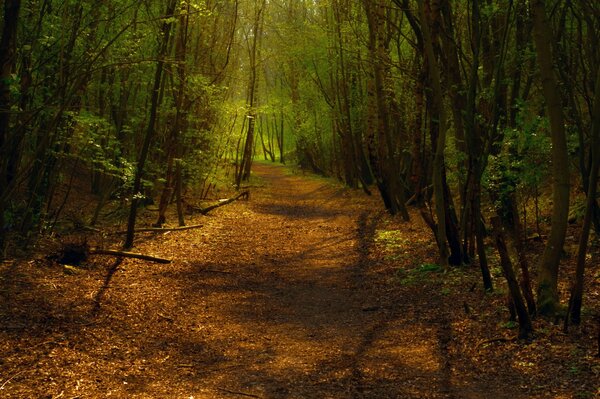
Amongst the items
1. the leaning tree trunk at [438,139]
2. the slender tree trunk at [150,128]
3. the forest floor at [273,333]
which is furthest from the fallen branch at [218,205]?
the leaning tree trunk at [438,139]

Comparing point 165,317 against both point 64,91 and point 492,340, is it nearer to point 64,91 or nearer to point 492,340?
point 64,91

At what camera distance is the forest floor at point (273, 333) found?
5.51 m

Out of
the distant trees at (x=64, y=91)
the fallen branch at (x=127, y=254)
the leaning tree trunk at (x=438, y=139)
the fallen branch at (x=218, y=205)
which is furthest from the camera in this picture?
the fallen branch at (x=218, y=205)

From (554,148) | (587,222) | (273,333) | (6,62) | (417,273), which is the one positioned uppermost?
(6,62)

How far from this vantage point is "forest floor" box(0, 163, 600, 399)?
5.51m

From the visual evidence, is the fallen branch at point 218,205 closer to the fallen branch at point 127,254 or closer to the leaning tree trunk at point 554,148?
the fallen branch at point 127,254

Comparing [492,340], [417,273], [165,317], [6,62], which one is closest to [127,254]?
[165,317]

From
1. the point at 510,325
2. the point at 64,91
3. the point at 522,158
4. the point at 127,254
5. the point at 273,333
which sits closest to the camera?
the point at 510,325

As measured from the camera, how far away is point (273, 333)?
7660 mm

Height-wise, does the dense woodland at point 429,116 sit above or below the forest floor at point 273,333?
above

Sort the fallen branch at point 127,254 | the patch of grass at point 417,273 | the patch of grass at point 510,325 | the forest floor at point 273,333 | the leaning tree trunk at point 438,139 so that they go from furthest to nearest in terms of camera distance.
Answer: the fallen branch at point 127,254, the patch of grass at point 417,273, the leaning tree trunk at point 438,139, the patch of grass at point 510,325, the forest floor at point 273,333

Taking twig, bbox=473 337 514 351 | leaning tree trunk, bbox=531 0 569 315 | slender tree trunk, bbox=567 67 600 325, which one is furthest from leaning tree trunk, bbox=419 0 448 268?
twig, bbox=473 337 514 351

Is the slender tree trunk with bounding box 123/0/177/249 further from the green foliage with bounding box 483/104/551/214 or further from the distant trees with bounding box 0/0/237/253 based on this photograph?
the green foliage with bounding box 483/104/551/214

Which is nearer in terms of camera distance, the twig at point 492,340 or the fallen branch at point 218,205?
the twig at point 492,340
